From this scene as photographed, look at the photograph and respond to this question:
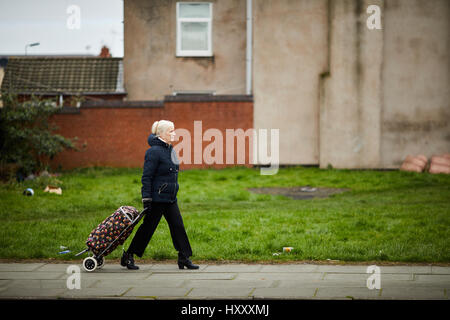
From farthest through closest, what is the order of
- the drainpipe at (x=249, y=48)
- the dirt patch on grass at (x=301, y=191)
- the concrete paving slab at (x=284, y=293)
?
the drainpipe at (x=249, y=48)
the dirt patch on grass at (x=301, y=191)
the concrete paving slab at (x=284, y=293)

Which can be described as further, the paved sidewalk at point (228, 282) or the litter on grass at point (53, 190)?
the litter on grass at point (53, 190)

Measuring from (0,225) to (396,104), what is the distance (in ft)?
45.8

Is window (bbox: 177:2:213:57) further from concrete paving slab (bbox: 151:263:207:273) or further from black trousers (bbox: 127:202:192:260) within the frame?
black trousers (bbox: 127:202:192:260)

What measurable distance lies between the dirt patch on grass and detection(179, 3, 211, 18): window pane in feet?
30.8

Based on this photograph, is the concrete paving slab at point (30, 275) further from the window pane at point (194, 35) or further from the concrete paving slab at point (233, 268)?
the window pane at point (194, 35)

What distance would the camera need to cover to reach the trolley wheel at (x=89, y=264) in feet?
28.7

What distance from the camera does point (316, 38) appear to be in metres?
21.9

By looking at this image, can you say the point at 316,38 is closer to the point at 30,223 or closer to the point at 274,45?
the point at 274,45

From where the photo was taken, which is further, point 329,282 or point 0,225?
point 0,225

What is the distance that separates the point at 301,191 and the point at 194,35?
9621 millimetres

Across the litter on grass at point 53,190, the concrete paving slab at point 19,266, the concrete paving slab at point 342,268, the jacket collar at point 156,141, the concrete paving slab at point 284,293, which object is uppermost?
the jacket collar at point 156,141

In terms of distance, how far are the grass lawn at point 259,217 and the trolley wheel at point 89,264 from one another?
117 centimetres

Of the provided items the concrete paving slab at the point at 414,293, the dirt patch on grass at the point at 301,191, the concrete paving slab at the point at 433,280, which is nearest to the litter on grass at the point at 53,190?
the dirt patch on grass at the point at 301,191
